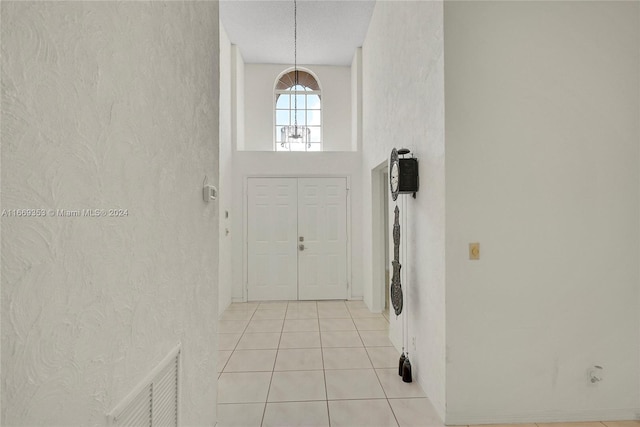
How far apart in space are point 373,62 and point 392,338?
138 inches

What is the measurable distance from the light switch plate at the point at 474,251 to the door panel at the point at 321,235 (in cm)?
320

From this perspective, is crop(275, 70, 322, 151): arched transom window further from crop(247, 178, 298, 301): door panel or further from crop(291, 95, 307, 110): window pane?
crop(247, 178, 298, 301): door panel

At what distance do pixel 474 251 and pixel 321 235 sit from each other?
3294 millimetres

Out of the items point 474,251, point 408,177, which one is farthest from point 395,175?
point 474,251

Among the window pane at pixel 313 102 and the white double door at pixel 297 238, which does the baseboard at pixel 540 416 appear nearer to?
the white double door at pixel 297 238

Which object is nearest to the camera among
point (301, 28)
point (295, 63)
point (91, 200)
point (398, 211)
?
point (91, 200)

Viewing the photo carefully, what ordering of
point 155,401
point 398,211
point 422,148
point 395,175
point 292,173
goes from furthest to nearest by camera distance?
point 292,173
point 398,211
point 395,175
point 422,148
point 155,401

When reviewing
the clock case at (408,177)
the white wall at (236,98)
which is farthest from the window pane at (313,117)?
the clock case at (408,177)

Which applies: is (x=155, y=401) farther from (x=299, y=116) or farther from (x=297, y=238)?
(x=299, y=116)

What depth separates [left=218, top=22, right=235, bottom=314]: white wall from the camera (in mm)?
4422

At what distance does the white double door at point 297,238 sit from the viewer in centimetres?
511

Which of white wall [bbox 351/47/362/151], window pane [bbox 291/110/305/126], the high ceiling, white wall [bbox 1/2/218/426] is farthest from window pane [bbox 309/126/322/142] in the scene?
white wall [bbox 1/2/218/426]

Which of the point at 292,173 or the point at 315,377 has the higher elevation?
the point at 292,173

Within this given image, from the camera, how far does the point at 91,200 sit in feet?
2.47
